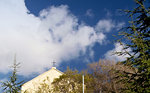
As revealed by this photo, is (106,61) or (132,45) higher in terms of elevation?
(106,61)

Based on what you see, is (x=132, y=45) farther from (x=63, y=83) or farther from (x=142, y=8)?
(x=63, y=83)

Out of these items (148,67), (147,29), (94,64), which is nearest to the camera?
(148,67)

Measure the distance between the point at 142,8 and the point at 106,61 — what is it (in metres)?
21.4

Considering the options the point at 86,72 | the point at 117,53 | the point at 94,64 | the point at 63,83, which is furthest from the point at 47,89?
the point at 117,53

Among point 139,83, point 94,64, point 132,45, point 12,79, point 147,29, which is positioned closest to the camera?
point 139,83

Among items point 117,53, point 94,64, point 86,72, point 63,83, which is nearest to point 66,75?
point 63,83

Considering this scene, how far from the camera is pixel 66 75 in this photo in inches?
1122

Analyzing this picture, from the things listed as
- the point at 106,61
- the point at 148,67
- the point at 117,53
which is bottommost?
the point at 148,67

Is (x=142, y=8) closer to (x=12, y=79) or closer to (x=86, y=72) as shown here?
(x=12, y=79)

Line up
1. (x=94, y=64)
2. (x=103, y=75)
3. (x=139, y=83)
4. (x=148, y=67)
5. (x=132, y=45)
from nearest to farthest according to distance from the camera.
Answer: (x=148, y=67) → (x=139, y=83) → (x=132, y=45) → (x=103, y=75) → (x=94, y=64)

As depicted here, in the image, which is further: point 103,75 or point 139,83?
point 103,75

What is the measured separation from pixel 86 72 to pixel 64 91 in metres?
4.74

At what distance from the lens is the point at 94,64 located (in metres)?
27.3

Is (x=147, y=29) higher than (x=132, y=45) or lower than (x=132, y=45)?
higher
